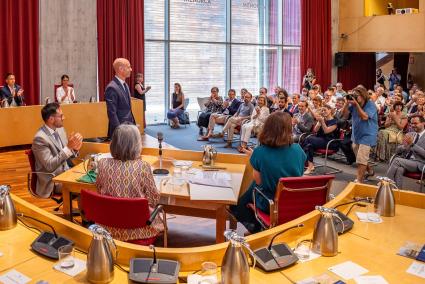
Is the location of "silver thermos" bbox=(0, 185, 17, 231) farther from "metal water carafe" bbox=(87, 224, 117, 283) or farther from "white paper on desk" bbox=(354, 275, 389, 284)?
"white paper on desk" bbox=(354, 275, 389, 284)

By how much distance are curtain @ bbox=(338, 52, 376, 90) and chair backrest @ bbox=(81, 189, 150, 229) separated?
13766 mm

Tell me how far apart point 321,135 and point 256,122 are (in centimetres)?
180

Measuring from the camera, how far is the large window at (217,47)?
42.4 feet

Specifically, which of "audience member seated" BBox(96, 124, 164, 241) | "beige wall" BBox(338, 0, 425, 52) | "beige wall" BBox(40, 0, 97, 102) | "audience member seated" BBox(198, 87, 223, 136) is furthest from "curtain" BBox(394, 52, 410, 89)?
"audience member seated" BBox(96, 124, 164, 241)

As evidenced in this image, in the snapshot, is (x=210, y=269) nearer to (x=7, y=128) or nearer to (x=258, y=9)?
(x=7, y=128)

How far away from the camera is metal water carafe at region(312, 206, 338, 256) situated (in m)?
2.60

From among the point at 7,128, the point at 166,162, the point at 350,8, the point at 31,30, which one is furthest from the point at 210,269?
the point at 350,8

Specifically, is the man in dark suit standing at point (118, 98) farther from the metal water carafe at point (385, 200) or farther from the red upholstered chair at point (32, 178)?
the metal water carafe at point (385, 200)

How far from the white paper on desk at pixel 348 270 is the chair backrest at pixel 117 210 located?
116 cm

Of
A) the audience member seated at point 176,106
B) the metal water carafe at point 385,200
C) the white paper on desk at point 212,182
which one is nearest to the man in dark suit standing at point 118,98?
the white paper on desk at point 212,182

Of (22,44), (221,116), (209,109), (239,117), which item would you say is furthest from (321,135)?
(22,44)

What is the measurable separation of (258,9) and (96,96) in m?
5.55

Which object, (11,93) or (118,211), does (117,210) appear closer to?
(118,211)

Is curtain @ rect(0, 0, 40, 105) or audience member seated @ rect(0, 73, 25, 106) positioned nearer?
audience member seated @ rect(0, 73, 25, 106)
